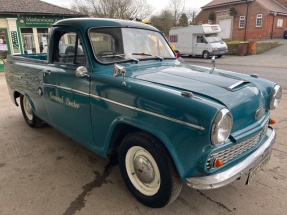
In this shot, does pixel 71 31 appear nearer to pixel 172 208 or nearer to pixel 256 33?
pixel 172 208

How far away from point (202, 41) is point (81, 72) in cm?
1832

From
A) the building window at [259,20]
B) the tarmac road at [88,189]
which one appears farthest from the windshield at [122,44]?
the building window at [259,20]

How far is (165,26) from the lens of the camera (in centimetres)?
3553

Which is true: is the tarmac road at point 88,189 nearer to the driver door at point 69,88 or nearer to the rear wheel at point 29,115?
the driver door at point 69,88

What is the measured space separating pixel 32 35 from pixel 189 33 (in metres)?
12.0

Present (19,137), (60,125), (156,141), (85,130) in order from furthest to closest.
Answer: (19,137)
(60,125)
(85,130)
(156,141)

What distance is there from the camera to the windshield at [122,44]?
291 cm

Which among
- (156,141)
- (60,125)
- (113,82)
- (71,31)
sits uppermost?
(71,31)

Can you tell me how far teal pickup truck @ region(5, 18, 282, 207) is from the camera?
196cm

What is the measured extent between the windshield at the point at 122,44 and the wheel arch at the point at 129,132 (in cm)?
83

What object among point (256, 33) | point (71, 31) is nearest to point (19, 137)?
point (71, 31)

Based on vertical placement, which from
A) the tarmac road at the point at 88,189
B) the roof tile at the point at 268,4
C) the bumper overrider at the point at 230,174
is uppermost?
the roof tile at the point at 268,4

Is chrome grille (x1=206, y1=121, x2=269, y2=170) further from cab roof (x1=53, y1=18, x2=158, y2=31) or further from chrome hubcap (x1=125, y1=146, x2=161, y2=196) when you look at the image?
cab roof (x1=53, y1=18, x2=158, y2=31)

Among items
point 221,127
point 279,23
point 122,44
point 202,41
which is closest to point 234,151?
point 221,127
